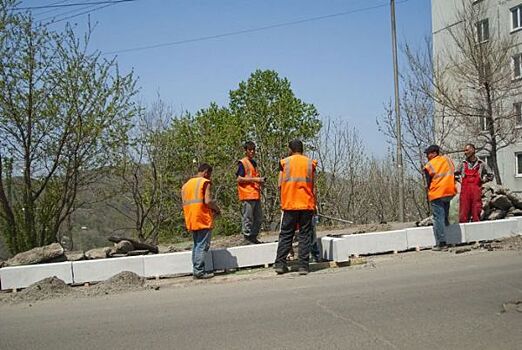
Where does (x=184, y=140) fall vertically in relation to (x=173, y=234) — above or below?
above

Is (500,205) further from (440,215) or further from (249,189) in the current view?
(249,189)

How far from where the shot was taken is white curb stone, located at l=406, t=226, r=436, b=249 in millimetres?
9391

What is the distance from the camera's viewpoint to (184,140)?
23781 mm

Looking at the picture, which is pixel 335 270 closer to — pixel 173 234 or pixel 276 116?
pixel 173 234

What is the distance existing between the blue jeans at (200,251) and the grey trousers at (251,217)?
1.29 metres

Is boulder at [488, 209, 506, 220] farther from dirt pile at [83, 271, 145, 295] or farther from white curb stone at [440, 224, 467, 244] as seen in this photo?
dirt pile at [83, 271, 145, 295]

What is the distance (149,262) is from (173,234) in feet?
47.1

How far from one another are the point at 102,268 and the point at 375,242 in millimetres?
4791

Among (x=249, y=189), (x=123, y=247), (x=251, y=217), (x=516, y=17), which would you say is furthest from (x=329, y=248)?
(x=516, y=17)

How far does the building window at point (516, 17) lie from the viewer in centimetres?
3237

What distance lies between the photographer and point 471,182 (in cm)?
1026

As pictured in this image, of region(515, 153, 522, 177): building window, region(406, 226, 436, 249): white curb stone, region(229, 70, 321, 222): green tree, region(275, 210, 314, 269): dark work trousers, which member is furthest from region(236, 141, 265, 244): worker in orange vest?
region(515, 153, 522, 177): building window

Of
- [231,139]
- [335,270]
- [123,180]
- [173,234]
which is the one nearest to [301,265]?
[335,270]

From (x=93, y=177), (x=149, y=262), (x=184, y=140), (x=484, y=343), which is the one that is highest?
(x=184, y=140)
